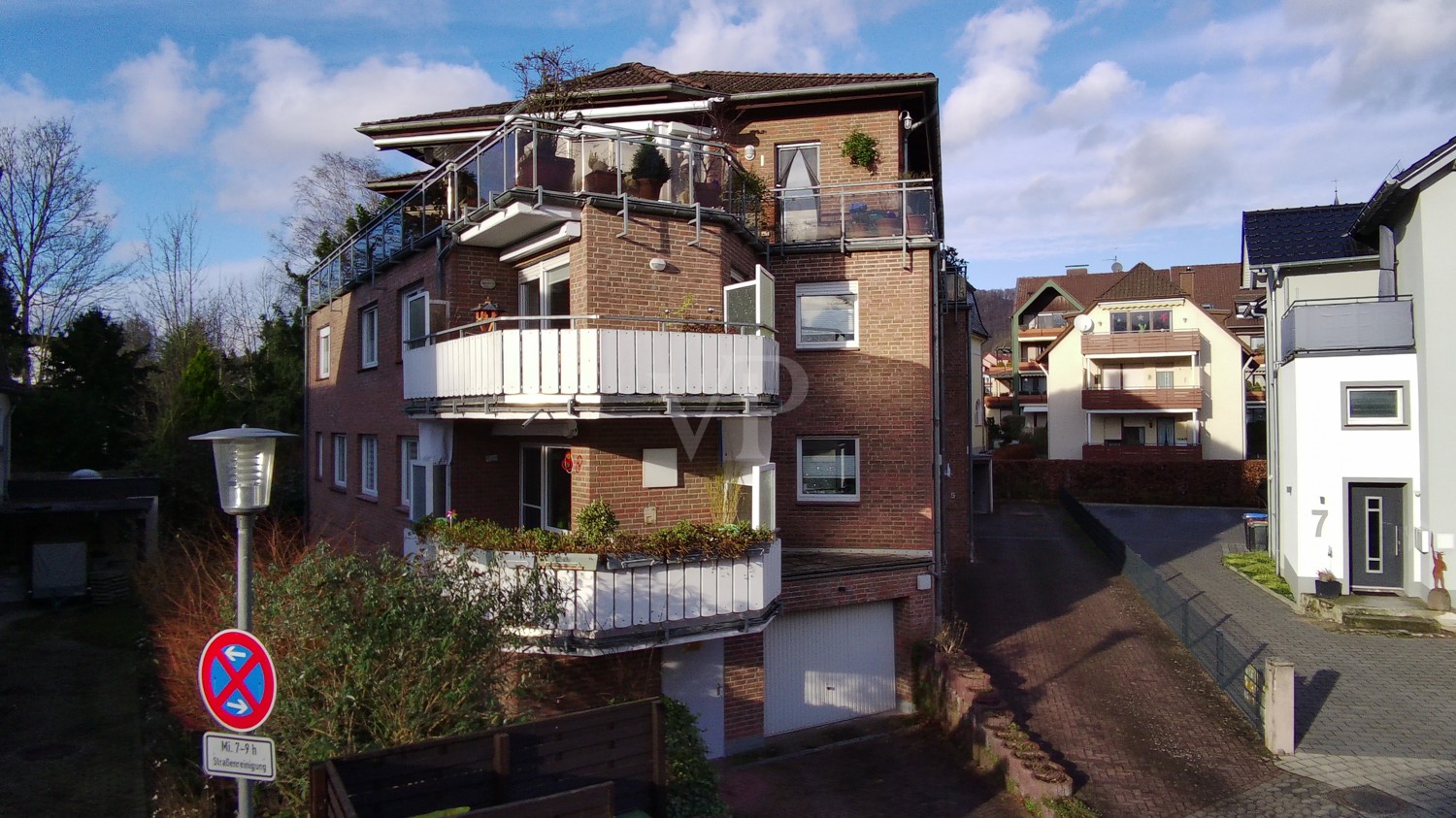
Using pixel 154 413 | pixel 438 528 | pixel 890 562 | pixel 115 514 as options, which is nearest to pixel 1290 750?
pixel 890 562

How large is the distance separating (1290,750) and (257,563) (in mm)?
12382

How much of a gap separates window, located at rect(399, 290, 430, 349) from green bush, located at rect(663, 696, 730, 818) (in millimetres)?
7402

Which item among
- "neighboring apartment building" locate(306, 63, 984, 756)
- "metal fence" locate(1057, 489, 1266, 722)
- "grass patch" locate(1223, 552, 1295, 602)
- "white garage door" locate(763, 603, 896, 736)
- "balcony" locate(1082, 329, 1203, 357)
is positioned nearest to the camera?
"neighboring apartment building" locate(306, 63, 984, 756)

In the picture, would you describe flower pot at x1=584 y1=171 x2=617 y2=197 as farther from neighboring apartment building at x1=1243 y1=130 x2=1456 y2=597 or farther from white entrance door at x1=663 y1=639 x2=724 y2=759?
neighboring apartment building at x1=1243 y1=130 x2=1456 y2=597

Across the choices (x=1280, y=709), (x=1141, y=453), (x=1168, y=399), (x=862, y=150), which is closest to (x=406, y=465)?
(x=862, y=150)

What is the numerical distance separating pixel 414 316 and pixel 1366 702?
14980 mm

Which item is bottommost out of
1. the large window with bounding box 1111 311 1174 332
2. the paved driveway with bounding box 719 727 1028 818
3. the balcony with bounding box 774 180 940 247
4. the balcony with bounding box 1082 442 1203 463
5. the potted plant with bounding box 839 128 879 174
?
the paved driveway with bounding box 719 727 1028 818

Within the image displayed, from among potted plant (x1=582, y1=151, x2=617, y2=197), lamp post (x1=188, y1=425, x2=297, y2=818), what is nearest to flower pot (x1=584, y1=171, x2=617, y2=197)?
potted plant (x1=582, y1=151, x2=617, y2=197)

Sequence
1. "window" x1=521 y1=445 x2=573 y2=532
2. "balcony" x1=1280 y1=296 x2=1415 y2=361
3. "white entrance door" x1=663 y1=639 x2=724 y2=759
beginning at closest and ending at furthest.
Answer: "white entrance door" x1=663 y1=639 x2=724 y2=759 → "window" x1=521 y1=445 x2=573 y2=532 → "balcony" x1=1280 y1=296 x2=1415 y2=361

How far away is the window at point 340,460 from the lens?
63.5ft

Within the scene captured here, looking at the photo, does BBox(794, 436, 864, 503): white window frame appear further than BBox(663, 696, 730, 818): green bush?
Yes

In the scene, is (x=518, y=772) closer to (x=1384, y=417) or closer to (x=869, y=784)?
(x=869, y=784)

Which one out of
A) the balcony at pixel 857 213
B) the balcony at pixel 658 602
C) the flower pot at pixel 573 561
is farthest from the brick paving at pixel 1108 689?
the balcony at pixel 857 213

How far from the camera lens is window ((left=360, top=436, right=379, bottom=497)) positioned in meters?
17.3
